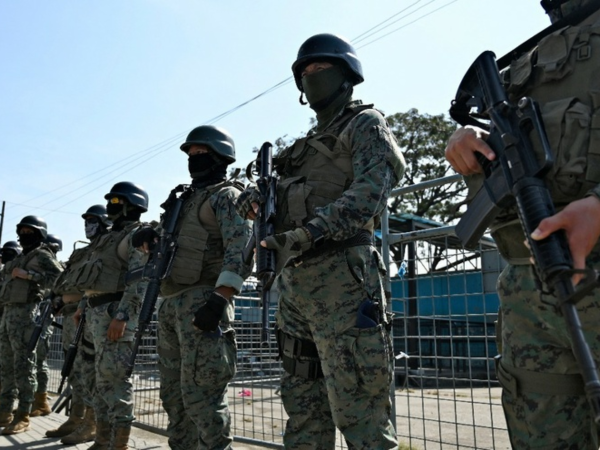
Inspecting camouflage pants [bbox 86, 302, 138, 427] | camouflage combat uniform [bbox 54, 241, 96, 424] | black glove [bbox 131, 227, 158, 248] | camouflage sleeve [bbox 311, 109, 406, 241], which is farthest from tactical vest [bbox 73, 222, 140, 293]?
camouflage sleeve [bbox 311, 109, 406, 241]

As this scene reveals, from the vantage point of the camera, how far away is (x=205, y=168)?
4.09 metres

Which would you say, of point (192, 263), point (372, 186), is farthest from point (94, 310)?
point (372, 186)

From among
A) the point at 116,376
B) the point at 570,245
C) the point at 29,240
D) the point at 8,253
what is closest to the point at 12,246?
the point at 8,253

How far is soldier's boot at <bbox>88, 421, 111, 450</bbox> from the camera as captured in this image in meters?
4.72

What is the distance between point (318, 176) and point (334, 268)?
0.45 m

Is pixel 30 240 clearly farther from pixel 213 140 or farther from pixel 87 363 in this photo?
pixel 213 140

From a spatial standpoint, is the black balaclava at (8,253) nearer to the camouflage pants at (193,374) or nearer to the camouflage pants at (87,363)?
the camouflage pants at (87,363)

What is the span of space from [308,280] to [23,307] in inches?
221

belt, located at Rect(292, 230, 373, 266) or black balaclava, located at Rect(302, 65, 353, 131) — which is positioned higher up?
black balaclava, located at Rect(302, 65, 353, 131)

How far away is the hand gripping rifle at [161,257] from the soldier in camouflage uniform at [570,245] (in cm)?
238

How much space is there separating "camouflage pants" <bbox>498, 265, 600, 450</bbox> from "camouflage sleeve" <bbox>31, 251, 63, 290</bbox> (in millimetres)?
6452

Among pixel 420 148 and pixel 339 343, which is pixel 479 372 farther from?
pixel 420 148

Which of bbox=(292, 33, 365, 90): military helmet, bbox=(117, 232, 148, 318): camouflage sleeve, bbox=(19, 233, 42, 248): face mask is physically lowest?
bbox=(117, 232, 148, 318): camouflage sleeve

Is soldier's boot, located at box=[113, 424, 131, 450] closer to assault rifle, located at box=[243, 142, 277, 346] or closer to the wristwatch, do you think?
the wristwatch
